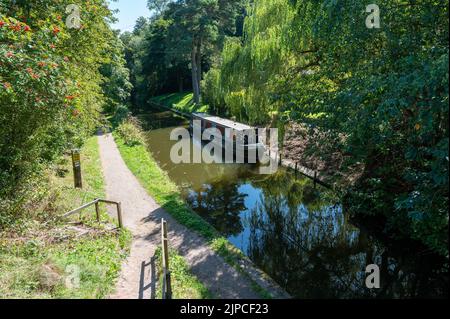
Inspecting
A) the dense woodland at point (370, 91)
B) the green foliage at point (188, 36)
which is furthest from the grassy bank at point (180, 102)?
the dense woodland at point (370, 91)

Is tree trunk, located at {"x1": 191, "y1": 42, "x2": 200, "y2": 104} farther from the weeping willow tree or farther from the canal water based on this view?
the canal water

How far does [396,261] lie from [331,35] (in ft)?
19.9

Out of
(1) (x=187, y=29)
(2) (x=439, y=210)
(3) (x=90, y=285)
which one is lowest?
(3) (x=90, y=285)

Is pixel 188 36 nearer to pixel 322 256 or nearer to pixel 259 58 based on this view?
pixel 259 58

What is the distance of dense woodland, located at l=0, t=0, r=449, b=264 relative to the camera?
18.4ft

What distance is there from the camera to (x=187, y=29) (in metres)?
33.4

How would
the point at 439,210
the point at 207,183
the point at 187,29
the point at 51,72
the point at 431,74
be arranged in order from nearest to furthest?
the point at 431,74
the point at 439,210
the point at 51,72
the point at 207,183
the point at 187,29

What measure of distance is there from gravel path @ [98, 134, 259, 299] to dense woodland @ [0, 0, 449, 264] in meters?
2.99

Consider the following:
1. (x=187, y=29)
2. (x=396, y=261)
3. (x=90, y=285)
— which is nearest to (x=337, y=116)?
(x=396, y=261)

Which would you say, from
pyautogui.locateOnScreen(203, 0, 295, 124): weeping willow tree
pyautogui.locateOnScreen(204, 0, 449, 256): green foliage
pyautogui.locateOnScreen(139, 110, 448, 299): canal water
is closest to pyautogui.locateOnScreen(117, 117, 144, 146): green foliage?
pyautogui.locateOnScreen(139, 110, 448, 299): canal water

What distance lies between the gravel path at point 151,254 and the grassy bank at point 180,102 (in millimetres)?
22656

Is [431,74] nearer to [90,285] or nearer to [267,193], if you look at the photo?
[90,285]

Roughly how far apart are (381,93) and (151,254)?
21.2 ft

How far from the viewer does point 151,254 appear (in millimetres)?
8477
